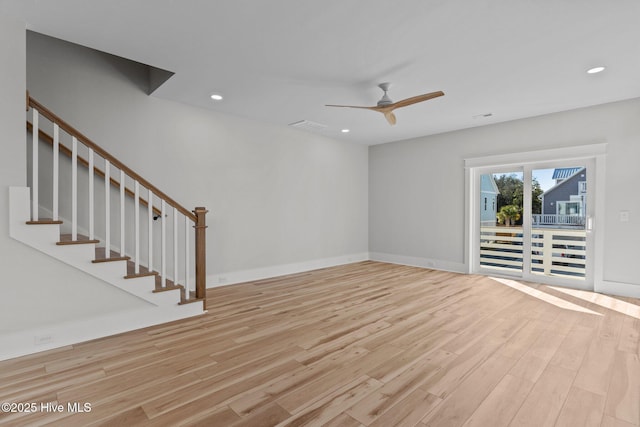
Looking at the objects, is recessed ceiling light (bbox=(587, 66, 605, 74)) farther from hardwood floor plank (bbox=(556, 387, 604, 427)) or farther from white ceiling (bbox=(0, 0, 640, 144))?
hardwood floor plank (bbox=(556, 387, 604, 427))

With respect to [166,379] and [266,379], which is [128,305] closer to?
[166,379]

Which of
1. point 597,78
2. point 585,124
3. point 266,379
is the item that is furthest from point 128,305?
point 585,124

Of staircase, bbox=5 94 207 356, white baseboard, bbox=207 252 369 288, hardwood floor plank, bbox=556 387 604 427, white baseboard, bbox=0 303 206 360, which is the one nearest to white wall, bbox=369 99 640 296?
white baseboard, bbox=207 252 369 288

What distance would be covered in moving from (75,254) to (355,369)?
2.61m

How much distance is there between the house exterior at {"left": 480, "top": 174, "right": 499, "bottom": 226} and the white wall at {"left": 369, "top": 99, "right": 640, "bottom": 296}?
330 millimetres

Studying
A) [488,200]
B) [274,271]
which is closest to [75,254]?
[274,271]

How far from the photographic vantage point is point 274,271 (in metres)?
5.52

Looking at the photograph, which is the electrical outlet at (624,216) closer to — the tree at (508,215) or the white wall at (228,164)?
the tree at (508,215)

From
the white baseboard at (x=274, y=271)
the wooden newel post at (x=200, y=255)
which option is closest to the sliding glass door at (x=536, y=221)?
the white baseboard at (x=274, y=271)

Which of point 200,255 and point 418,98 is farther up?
point 418,98

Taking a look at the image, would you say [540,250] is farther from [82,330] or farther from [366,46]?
[82,330]

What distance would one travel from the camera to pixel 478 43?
9.19 ft

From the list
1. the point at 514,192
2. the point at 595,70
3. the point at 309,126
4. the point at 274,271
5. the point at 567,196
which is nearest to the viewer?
the point at 595,70

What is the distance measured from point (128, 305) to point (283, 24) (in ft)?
9.77
